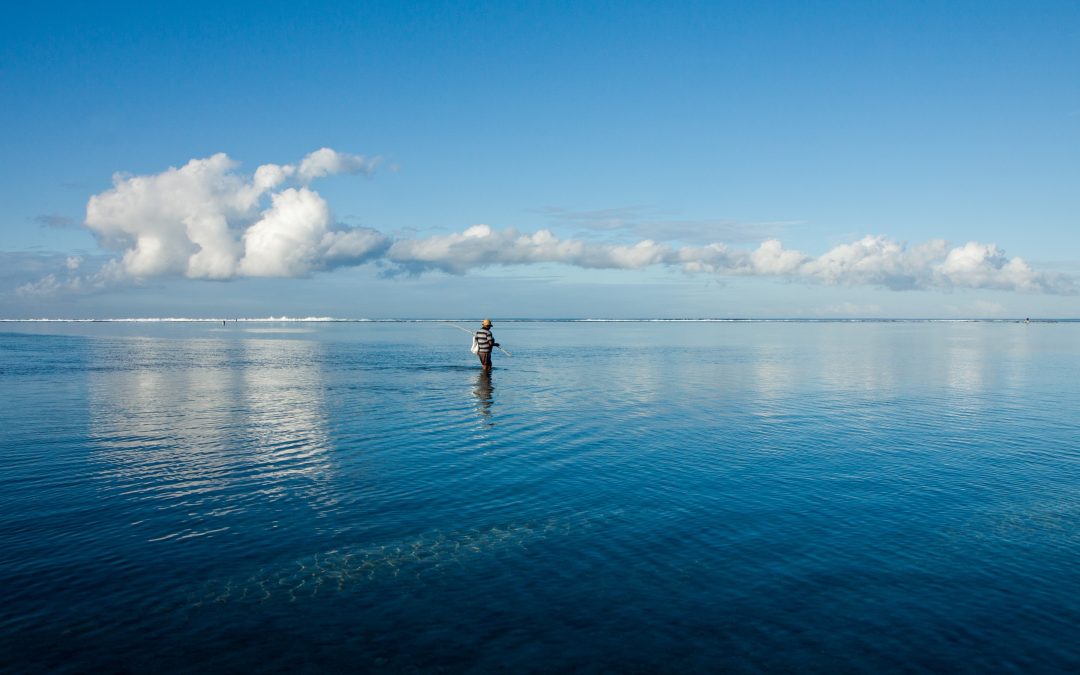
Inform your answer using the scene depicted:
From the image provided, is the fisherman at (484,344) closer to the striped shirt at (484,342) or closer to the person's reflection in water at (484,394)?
the striped shirt at (484,342)

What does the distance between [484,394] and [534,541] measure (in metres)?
25.0

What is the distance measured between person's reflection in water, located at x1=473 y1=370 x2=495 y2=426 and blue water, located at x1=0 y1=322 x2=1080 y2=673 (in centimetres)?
194

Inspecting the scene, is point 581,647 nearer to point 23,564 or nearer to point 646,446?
point 23,564

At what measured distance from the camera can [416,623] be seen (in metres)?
10.8

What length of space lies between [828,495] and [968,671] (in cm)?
877

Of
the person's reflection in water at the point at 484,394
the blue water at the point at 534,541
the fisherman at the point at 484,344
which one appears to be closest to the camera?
the blue water at the point at 534,541

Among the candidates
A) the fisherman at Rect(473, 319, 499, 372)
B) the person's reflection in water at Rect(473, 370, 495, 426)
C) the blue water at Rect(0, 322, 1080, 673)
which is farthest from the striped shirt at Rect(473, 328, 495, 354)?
the blue water at Rect(0, 322, 1080, 673)

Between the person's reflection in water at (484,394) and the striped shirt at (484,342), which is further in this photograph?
the striped shirt at (484,342)

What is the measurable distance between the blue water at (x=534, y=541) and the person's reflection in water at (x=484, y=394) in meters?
1.94

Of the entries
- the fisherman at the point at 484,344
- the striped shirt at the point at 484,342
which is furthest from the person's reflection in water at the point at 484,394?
the striped shirt at the point at 484,342

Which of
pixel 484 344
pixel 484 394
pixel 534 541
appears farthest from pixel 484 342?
pixel 534 541

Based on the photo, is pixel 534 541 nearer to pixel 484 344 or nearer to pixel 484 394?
pixel 484 394

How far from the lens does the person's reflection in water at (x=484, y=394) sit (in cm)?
3221

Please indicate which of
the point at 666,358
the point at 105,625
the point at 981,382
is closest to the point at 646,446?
the point at 105,625
